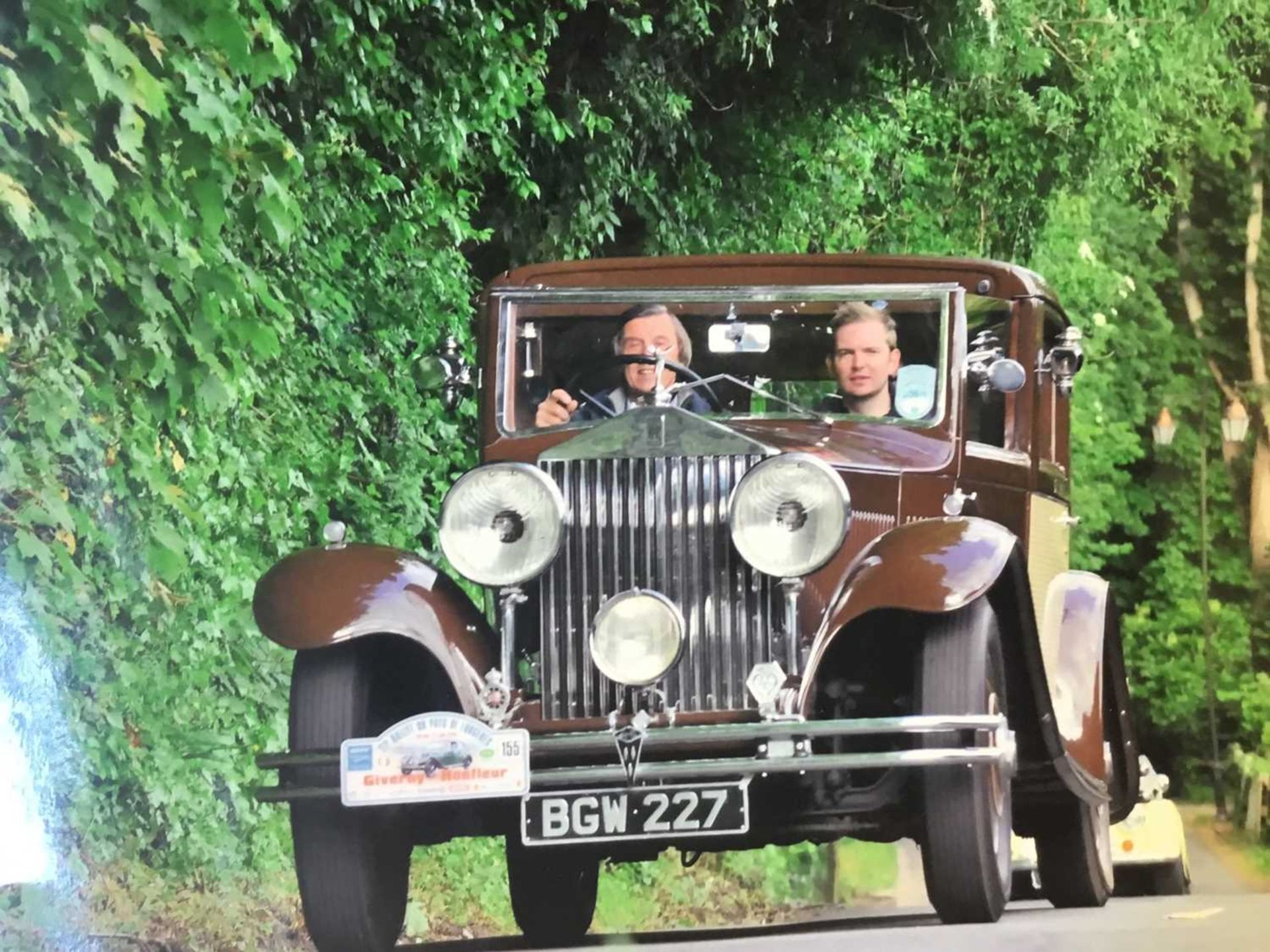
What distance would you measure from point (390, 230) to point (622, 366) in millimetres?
1744

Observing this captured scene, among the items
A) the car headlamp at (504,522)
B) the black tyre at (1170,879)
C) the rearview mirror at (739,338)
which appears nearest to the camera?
the car headlamp at (504,522)

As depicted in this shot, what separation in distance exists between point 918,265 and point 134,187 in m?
1.50

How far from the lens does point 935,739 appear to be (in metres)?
3.32

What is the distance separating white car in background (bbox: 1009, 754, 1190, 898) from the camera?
4.32 m

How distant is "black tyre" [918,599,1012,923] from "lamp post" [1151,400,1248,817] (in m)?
0.82

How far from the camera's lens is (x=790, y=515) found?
339cm

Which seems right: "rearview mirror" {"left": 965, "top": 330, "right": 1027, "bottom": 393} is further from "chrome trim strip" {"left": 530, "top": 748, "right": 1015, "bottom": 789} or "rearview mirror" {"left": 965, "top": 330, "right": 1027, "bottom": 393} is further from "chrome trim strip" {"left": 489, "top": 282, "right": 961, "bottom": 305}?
"chrome trim strip" {"left": 530, "top": 748, "right": 1015, "bottom": 789}

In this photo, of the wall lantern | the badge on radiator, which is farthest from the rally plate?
the wall lantern

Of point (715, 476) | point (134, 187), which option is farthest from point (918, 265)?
point (134, 187)

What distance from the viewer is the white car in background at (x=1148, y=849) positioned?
14.2ft

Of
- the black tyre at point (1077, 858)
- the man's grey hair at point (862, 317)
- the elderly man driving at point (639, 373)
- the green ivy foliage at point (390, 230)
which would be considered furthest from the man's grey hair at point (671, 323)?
the black tyre at point (1077, 858)

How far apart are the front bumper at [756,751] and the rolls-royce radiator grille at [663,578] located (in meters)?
0.12

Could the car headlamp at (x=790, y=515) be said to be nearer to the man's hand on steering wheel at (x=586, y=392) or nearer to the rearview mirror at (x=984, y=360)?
the man's hand on steering wheel at (x=586, y=392)

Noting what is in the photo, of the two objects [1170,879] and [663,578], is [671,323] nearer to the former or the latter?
[663,578]
